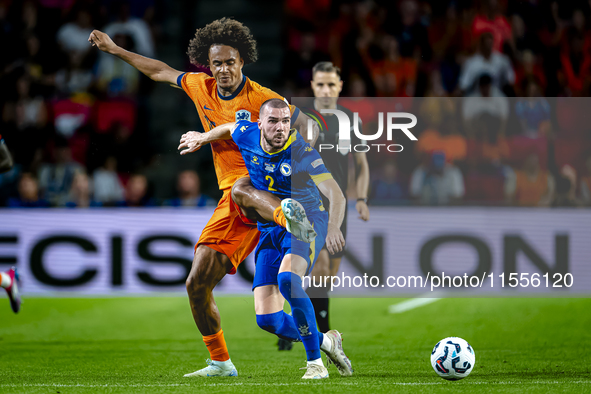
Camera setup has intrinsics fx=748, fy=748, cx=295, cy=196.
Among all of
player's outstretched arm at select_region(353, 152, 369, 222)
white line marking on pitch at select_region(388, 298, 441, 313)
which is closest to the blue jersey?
player's outstretched arm at select_region(353, 152, 369, 222)

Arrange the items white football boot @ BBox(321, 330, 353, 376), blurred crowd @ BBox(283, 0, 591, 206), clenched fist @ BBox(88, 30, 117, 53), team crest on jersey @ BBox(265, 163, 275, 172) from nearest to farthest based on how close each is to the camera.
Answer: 1. white football boot @ BBox(321, 330, 353, 376)
2. team crest on jersey @ BBox(265, 163, 275, 172)
3. clenched fist @ BBox(88, 30, 117, 53)
4. blurred crowd @ BBox(283, 0, 591, 206)

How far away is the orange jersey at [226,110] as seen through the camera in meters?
5.39

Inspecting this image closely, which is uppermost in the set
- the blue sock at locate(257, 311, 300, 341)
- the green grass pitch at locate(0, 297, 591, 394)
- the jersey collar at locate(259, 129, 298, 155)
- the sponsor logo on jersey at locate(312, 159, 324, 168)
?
the jersey collar at locate(259, 129, 298, 155)

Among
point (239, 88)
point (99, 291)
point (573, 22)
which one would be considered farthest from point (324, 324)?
point (573, 22)

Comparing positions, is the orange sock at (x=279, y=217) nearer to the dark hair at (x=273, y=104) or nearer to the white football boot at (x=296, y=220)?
the white football boot at (x=296, y=220)

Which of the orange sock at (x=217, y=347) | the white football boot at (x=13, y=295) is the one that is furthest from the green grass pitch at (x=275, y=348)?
the white football boot at (x=13, y=295)

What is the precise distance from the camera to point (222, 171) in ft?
17.8

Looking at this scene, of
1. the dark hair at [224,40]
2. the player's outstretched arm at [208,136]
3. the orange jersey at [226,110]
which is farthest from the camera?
the dark hair at [224,40]

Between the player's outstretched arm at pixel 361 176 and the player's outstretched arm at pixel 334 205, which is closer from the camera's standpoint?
Result: the player's outstretched arm at pixel 334 205

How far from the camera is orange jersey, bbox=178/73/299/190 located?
5391mm

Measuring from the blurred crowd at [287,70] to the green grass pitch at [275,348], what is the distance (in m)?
1.35

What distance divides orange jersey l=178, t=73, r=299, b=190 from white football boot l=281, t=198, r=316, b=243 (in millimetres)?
755

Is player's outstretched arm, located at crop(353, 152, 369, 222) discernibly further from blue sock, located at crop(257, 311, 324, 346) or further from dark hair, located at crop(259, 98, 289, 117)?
blue sock, located at crop(257, 311, 324, 346)

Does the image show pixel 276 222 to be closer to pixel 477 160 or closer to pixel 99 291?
pixel 477 160
